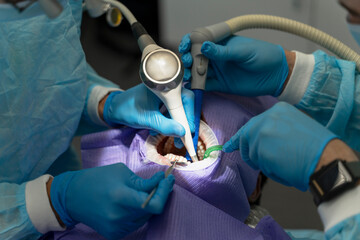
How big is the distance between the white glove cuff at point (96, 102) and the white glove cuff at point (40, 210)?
446 mm

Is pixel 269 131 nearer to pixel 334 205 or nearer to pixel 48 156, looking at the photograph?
pixel 334 205

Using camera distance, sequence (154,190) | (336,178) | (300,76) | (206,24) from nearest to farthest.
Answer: (336,178), (154,190), (300,76), (206,24)

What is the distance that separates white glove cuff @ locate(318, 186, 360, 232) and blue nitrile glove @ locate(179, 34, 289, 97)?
565 mm

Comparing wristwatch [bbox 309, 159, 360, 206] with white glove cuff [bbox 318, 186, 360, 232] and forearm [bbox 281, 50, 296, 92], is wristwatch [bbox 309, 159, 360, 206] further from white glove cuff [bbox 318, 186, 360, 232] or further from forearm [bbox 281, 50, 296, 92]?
forearm [bbox 281, 50, 296, 92]

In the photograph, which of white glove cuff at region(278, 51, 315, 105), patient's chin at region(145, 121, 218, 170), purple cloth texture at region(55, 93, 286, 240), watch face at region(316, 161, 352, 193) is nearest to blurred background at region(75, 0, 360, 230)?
white glove cuff at region(278, 51, 315, 105)

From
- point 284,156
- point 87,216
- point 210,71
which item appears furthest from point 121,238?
point 210,71

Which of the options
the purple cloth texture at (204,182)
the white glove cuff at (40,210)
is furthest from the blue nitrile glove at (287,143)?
the white glove cuff at (40,210)

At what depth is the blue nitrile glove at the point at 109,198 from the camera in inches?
38.7

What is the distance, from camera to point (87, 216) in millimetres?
1034

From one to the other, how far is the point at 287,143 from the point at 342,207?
0.19m

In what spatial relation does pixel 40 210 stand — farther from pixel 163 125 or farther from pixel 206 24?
pixel 206 24

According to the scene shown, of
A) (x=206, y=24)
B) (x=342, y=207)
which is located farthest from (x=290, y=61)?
(x=206, y=24)

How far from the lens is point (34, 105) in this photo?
125cm

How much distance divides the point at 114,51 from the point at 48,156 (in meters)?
1.70
